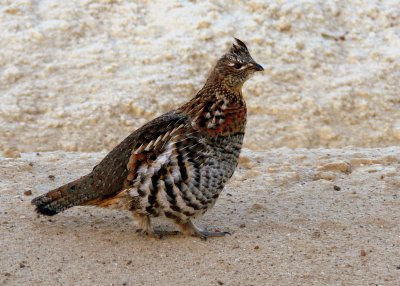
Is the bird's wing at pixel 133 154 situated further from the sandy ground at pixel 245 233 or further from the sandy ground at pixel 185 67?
the sandy ground at pixel 185 67

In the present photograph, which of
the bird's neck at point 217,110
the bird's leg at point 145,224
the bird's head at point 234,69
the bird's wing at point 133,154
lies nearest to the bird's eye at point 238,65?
the bird's head at point 234,69

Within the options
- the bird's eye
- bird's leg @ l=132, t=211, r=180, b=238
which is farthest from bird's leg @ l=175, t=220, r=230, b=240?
the bird's eye

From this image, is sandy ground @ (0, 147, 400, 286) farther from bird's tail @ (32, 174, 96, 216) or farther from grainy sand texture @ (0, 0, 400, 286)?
bird's tail @ (32, 174, 96, 216)

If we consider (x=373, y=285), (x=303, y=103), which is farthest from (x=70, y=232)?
(x=303, y=103)

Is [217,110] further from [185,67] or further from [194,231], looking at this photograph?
[185,67]

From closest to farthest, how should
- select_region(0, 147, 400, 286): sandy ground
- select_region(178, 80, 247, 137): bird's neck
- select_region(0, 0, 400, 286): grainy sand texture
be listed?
select_region(0, 147, 400, 286): sandy ground, select_region(0, 0, 400, 286): grainy sand texture, select_region(178, 80, 247, 137): bird's neck

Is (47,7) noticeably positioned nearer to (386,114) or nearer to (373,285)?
(386,114)
